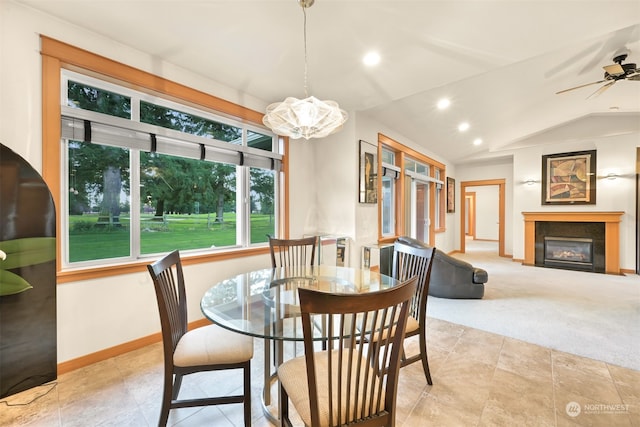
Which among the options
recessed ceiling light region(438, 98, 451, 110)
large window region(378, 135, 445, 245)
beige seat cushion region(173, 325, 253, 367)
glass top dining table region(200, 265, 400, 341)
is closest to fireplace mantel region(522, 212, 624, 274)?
large window region(378, 135, 445, 245)

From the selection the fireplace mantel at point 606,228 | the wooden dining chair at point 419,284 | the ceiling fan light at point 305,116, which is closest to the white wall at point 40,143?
the ceiling fan light at point 305,116

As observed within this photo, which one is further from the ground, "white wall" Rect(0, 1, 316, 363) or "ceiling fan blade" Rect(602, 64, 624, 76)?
"ceiling fan blade" Rect(602, 64, 624, 76)

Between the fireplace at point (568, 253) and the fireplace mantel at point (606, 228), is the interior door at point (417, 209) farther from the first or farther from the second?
the fireplace at point (568, 253)

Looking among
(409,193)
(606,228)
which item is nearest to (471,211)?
(606,228)

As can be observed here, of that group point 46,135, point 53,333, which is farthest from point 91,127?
point 53,333

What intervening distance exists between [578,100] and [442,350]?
5001 mm

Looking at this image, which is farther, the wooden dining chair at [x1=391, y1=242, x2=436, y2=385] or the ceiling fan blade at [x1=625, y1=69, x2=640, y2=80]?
the ceiling fan blade at [x1=625, y1=69, x2=640, y2=80]

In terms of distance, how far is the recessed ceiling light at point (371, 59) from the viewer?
97.5 inches

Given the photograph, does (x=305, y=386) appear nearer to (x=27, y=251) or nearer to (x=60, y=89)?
(x=27, y=251)

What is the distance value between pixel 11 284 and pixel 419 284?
Result: 9.30ft

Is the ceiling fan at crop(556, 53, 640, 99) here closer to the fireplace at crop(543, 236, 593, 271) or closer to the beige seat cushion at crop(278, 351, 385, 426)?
the fireplace at crop(543, 236, 593, 271)

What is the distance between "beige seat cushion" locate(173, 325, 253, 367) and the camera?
56.1 inches

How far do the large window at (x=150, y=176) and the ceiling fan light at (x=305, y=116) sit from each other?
110 cm

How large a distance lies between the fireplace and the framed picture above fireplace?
0.80 meters
